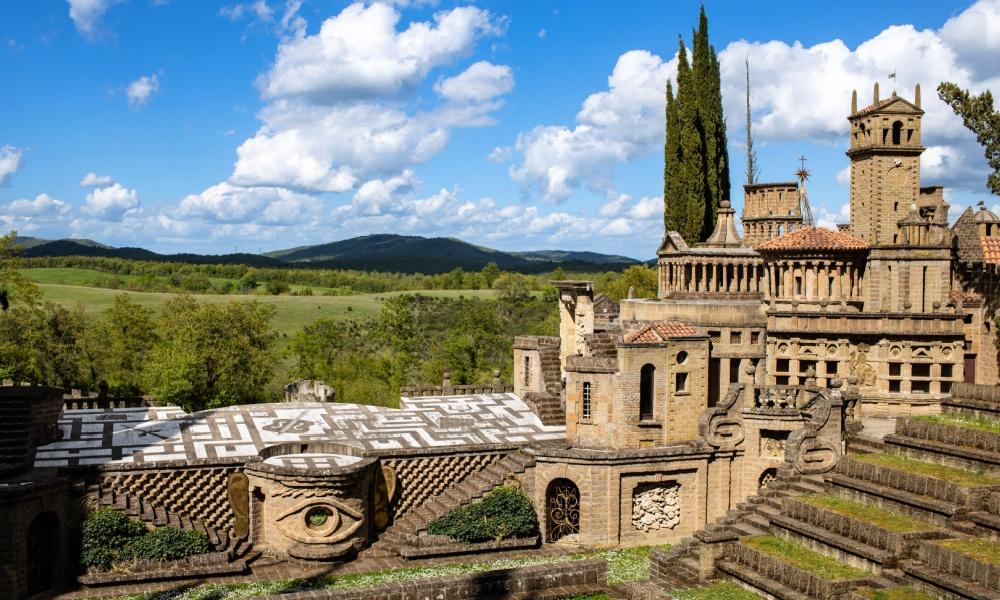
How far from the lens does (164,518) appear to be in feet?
73.0

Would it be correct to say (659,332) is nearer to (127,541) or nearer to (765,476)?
(765,476)

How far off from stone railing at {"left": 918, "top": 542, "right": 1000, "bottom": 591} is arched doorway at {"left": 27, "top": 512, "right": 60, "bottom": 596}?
61.3 ft

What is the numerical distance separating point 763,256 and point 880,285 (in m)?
3.83

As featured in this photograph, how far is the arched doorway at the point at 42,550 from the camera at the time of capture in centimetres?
2038

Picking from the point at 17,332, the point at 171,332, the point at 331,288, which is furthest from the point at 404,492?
the point at 331,288

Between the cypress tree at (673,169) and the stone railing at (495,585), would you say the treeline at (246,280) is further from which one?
the stone railing at (495,585)

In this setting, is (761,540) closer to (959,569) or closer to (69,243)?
(959,569)

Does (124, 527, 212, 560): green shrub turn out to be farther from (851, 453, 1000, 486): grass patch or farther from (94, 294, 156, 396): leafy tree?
(94, 294, 156, 396): leafy tree

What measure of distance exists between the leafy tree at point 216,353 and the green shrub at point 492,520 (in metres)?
20.6

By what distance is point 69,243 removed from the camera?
18700cm

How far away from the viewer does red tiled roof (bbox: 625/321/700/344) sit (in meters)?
25.6

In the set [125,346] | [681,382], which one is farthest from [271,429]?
[125,346]

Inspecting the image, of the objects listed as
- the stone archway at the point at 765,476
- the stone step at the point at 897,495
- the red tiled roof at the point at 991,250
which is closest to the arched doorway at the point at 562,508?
the stone archway at the point at 765,476

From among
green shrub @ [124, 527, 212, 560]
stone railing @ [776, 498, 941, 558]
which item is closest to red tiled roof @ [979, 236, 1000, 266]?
stone railing @ [776, 498, 941, 558]
